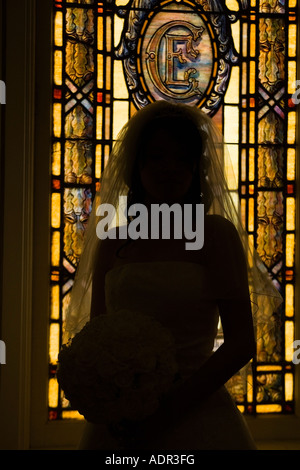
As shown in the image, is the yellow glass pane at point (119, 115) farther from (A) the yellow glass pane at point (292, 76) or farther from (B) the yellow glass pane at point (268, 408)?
(B) the yellow glass pane at point (268, 408)

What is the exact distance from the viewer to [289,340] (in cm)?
261

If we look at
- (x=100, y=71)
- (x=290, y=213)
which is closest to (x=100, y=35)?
(x=100, y=71)

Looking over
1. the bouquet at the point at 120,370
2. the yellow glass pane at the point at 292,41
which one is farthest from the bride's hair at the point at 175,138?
the yellow glass pane at the point at 292,41

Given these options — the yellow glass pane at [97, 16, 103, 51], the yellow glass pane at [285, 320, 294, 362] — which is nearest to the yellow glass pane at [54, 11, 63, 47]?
the yellow glass pane at [97, 16, 103, 51]

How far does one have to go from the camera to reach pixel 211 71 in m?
2.62

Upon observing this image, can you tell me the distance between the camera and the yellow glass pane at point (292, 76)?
8.59 ft

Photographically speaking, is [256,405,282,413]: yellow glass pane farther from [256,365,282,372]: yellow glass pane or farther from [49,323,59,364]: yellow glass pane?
[49,323,59,364]: yellow glass pane

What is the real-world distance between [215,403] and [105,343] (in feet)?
1.19

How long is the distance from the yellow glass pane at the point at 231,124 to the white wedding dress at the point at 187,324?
4.48 ft

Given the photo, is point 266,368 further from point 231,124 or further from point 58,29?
point 58,29

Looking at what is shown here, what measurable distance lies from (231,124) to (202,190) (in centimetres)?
118
